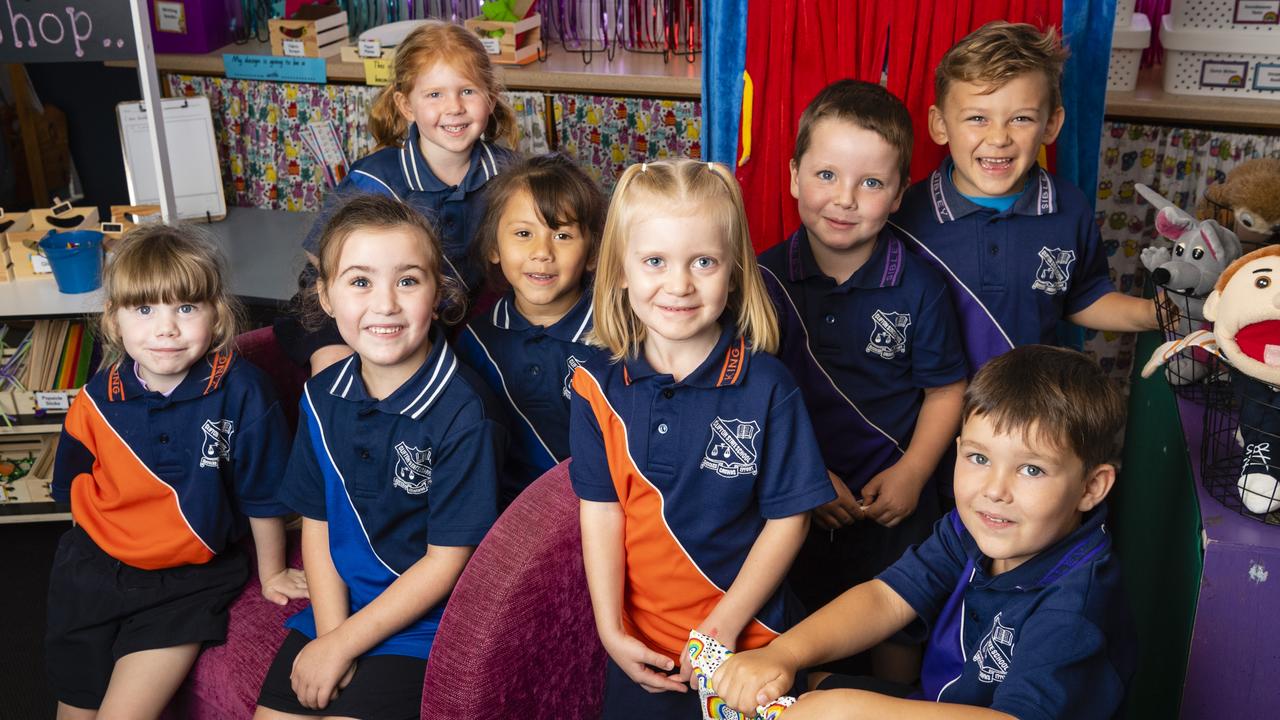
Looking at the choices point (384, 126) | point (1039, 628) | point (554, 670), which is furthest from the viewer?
point (384, 126)

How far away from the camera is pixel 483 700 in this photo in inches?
62.1

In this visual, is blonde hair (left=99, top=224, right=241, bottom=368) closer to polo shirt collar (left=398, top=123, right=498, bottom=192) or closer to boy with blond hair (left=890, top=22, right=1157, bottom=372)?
polo shirt collar (left=398, top=123, right=498, bottom=192)

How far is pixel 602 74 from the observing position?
2904 mm

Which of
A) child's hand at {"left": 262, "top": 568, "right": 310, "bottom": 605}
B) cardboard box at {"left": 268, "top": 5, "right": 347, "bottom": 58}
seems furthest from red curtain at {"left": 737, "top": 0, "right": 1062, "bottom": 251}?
cardboard box at {"left": 268, "top": 5, "right": 347, "bottom": 58}

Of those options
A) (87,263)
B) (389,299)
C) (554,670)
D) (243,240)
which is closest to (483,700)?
(554,670)

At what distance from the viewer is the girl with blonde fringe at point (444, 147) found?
2.30m

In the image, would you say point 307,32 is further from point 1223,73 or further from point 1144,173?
point 1223,73

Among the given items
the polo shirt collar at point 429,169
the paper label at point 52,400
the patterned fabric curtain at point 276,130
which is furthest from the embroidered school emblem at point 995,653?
the paper label at point 52,400

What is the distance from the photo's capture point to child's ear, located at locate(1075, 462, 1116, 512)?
4.50ft

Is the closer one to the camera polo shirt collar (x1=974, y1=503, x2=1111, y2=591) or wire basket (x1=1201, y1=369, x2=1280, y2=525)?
polo shirt collar (x1=974, y1=503, x2=1111, y2=591)

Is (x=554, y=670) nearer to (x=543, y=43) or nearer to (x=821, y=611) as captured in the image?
(x=821, y=611)

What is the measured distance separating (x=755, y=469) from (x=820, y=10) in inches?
41.2

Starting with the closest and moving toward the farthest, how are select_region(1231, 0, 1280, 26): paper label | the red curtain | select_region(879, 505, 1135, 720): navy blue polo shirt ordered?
select_region(879, 505, 1135, 720): navy blue polo shirt, the red curtain, select_region(1231, 0, 1280, 26): paper label

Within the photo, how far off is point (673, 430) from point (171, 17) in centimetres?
233
